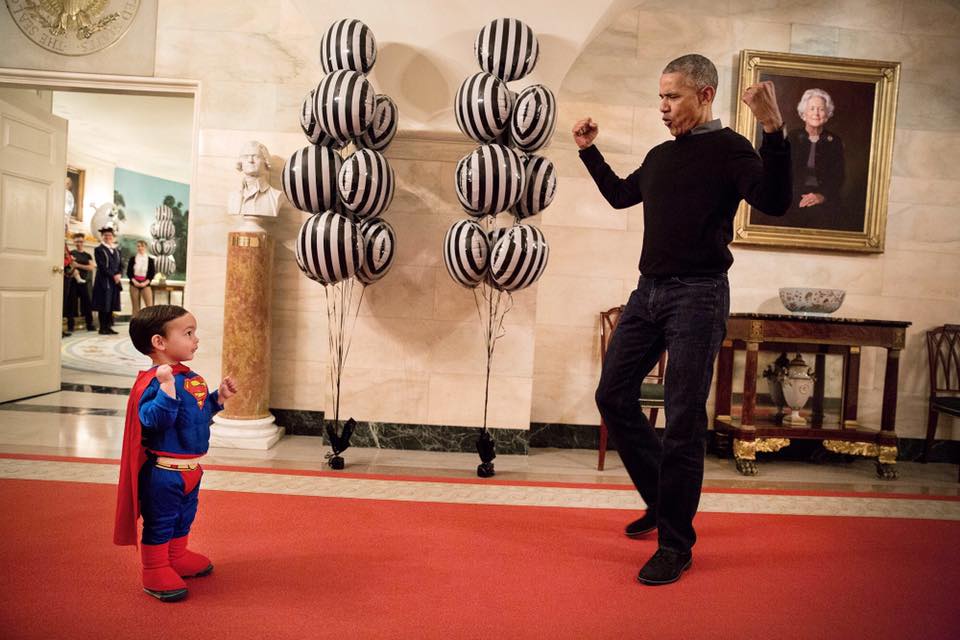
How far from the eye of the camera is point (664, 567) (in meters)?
2.06

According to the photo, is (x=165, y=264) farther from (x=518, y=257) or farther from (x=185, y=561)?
(x=185, y=561)

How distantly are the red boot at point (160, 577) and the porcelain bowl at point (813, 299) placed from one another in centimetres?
363

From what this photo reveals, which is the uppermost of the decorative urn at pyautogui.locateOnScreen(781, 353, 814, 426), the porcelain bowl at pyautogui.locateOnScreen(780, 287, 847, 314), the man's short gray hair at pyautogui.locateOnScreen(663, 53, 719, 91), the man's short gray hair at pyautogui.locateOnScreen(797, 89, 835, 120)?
the man's short gray hair at pyautogui.locateOnScreen(797, 89, 835, 120)

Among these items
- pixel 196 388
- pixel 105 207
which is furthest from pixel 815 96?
pixel 105 207

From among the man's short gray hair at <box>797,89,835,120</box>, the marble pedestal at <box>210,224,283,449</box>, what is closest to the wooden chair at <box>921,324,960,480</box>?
the man's short gray hair at <box>797,89,835,120</box>

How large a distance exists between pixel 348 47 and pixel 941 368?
438cm

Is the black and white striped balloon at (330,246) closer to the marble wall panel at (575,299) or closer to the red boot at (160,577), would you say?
the marble wall panel at (575,299)

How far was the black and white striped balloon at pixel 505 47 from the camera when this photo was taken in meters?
3.22

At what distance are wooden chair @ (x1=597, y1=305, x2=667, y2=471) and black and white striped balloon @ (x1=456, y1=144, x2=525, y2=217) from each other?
86 centimetres

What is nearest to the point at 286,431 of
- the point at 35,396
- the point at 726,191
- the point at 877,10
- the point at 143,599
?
the point at 35,396

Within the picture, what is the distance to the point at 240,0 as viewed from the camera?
4270mm

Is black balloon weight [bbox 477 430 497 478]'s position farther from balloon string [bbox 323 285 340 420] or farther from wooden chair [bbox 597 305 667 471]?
balloon string [bbox 323 285 340 420]

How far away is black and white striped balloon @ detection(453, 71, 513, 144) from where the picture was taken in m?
3.15

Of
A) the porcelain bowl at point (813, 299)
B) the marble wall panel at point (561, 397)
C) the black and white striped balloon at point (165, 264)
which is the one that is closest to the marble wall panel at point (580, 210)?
the marble wall panel at point (561, 397)
